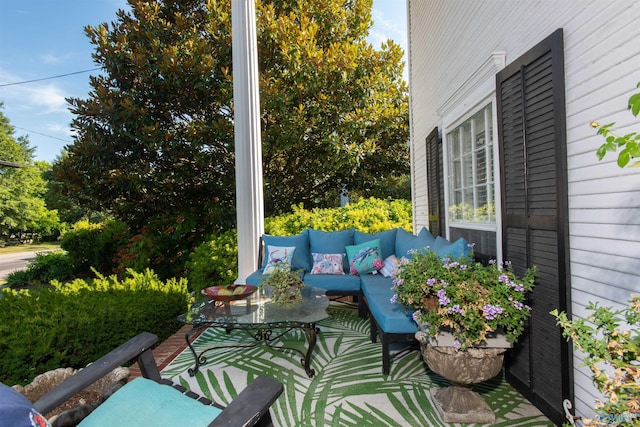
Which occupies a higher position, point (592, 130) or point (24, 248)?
point (592, 130)

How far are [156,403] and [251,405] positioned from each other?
0.56 m

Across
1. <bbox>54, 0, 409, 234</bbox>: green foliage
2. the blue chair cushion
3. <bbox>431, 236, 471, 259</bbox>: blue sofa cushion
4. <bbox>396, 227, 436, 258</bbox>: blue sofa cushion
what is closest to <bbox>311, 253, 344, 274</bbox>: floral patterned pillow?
<bbox>396, 227, 436, 258</bbox>: blue sofa cushion

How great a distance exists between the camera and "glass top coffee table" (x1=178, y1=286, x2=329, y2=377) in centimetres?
266

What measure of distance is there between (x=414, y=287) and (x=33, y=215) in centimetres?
3077

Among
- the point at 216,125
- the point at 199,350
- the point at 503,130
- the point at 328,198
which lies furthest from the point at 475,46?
the point at 328,198

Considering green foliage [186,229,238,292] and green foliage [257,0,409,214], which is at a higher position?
green foliage [257,0,409,214]

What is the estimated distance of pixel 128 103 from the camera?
6195 mm

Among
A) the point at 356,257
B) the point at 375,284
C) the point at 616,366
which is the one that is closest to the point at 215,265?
the point at 356,257

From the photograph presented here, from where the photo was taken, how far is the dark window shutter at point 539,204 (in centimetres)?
193

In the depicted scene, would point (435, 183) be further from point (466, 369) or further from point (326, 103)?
point (326, 103)

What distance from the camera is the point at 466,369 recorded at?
2.06 m

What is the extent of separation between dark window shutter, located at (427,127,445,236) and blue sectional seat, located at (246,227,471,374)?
446 mm

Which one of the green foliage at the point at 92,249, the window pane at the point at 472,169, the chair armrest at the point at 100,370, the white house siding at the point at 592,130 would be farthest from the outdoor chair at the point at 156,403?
the green foliage at the point at 92,249

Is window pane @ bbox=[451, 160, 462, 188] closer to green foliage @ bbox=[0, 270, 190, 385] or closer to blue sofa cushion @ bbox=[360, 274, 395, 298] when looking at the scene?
blue sofa cushion @ bbox=[360, 274, 395, 298]
